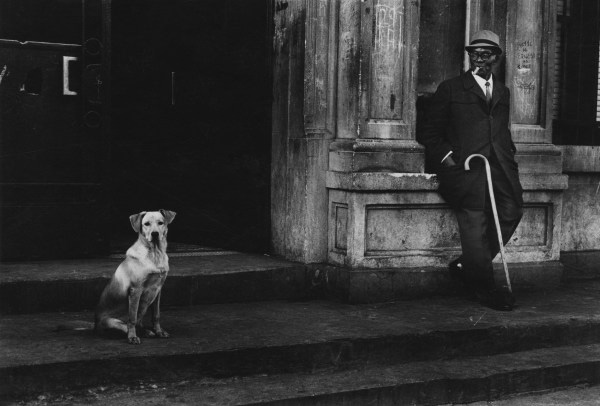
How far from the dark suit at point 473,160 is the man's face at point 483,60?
0.10 m

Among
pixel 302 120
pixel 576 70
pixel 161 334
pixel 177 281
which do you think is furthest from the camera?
pixel 576 70

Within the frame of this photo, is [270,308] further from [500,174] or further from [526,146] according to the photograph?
[526,146]

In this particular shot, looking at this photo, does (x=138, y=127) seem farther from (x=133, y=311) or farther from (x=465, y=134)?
(x=133, y=311)

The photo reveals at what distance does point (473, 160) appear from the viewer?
7.30m

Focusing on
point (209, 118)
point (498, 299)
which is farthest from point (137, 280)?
point (498, 299)

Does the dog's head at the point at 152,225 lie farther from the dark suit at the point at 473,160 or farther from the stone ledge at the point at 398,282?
the dark suit at the point at 473,160

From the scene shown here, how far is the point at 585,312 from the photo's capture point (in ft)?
23.3

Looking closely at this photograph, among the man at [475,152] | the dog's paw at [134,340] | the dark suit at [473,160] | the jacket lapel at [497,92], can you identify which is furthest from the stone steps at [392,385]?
the jacket lapel at [497,92]

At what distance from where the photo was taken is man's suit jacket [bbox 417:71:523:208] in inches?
286

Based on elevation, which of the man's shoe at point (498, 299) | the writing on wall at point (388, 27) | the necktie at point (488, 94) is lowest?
the man's shoe at point (498, 299)

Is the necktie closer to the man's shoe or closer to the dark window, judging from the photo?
the man's shoe

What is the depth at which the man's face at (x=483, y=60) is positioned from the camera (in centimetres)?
727

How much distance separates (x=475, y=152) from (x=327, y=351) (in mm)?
2445

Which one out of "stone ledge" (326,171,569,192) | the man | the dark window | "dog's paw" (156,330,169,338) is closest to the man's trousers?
the man
